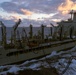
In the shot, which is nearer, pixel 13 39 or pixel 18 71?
pixel 18 71

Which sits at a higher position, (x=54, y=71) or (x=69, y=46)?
(x=54, y=71)

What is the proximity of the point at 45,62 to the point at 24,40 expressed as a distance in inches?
647

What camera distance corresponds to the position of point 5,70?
1024 cm

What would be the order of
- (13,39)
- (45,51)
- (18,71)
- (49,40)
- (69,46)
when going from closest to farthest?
(18,71) < (13,39) < (45,51) < (49,40) < (69,46)

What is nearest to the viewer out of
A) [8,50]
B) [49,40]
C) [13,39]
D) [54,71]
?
[54,71]

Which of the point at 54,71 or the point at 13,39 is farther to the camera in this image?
the point at 13,39

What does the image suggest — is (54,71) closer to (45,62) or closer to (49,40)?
(45,62)

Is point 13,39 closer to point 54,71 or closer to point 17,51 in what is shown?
point 17,51

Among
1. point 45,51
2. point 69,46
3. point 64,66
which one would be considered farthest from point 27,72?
point 69,46

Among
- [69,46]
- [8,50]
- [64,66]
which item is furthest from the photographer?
[69,46]

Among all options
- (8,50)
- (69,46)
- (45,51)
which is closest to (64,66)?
(8,50)

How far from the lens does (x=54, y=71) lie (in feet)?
34.5

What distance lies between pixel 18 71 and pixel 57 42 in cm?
2582

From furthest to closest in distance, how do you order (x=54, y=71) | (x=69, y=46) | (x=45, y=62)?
(x=69, y=46), (x=45, y=62), (x=54, y=71)
